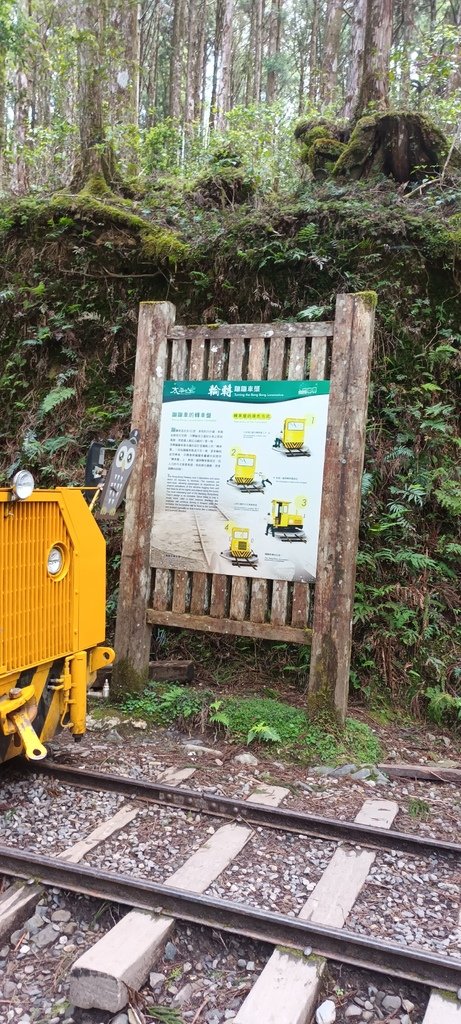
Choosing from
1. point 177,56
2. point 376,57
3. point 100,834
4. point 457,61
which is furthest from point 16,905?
point 177,56

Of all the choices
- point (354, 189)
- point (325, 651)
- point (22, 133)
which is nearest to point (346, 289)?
point (354, 189)

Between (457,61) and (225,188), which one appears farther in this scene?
(457,61)

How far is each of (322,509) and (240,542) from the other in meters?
0.74

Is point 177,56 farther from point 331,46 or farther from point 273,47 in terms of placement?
point 273,47

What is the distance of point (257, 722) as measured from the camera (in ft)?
17.0

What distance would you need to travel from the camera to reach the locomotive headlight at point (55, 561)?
396cm

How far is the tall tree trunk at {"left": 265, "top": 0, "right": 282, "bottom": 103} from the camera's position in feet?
71.5

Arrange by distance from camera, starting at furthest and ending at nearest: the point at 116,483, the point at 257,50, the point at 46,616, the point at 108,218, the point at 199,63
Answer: the point at 199,63, the point at 257,50, the point at 108,218, the point at 116,483, the point at 46,616

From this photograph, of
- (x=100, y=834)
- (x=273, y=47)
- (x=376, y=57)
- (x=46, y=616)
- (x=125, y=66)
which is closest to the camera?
(x=100, y=834)

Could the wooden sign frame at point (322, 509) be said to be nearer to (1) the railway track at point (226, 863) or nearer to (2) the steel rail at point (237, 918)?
(1) the railway track at point (226, 863)

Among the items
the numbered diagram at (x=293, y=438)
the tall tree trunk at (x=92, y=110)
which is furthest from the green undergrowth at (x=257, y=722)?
the tall tree trunk at (x=92, y=110)

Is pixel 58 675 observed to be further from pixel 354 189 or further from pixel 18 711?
pixel 354 189

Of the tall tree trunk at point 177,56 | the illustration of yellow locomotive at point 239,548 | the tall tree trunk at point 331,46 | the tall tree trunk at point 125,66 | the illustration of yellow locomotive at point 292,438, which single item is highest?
the tall tree trunk at point 177,56

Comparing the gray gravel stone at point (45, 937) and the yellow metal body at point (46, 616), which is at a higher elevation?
the yellow metal body at point (46, 616)
